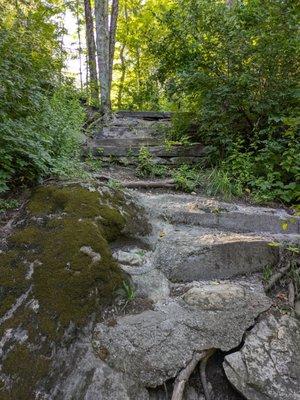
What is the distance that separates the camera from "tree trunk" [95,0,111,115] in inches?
288

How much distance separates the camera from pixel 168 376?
2.02m

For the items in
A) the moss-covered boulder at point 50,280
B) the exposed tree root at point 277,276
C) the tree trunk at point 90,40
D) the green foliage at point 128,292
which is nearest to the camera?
the moss-covered boulder at point 50,280

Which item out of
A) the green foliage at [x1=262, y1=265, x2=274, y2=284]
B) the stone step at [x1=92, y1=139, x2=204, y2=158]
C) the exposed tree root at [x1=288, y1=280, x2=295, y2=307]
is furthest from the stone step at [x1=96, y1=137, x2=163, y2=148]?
the exposed tree root at [x1=288, y1=280, x2=295, y2=307]

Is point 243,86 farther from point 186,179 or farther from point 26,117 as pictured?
point 26,117

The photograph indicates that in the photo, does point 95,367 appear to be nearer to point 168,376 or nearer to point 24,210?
point 168,376

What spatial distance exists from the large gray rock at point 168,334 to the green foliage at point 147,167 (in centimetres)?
289

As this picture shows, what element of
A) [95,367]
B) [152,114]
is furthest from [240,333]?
[152,114]

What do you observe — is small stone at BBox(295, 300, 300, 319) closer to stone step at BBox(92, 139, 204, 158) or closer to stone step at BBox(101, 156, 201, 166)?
stone step at BBox(101, 156, 201, 166)

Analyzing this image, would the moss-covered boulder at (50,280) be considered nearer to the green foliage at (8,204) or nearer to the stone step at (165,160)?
the green foliage at (8,204)

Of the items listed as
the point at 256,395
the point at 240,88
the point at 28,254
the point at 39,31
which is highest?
the point at 39,31

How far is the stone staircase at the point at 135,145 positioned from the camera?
569cm

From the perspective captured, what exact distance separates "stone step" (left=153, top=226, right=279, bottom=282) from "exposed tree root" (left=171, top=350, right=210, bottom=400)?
823 mm

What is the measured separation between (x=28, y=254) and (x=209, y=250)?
1.62m

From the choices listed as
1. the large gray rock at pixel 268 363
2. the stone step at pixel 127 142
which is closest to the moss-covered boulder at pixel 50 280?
the large gray rock at pixel 268 363
